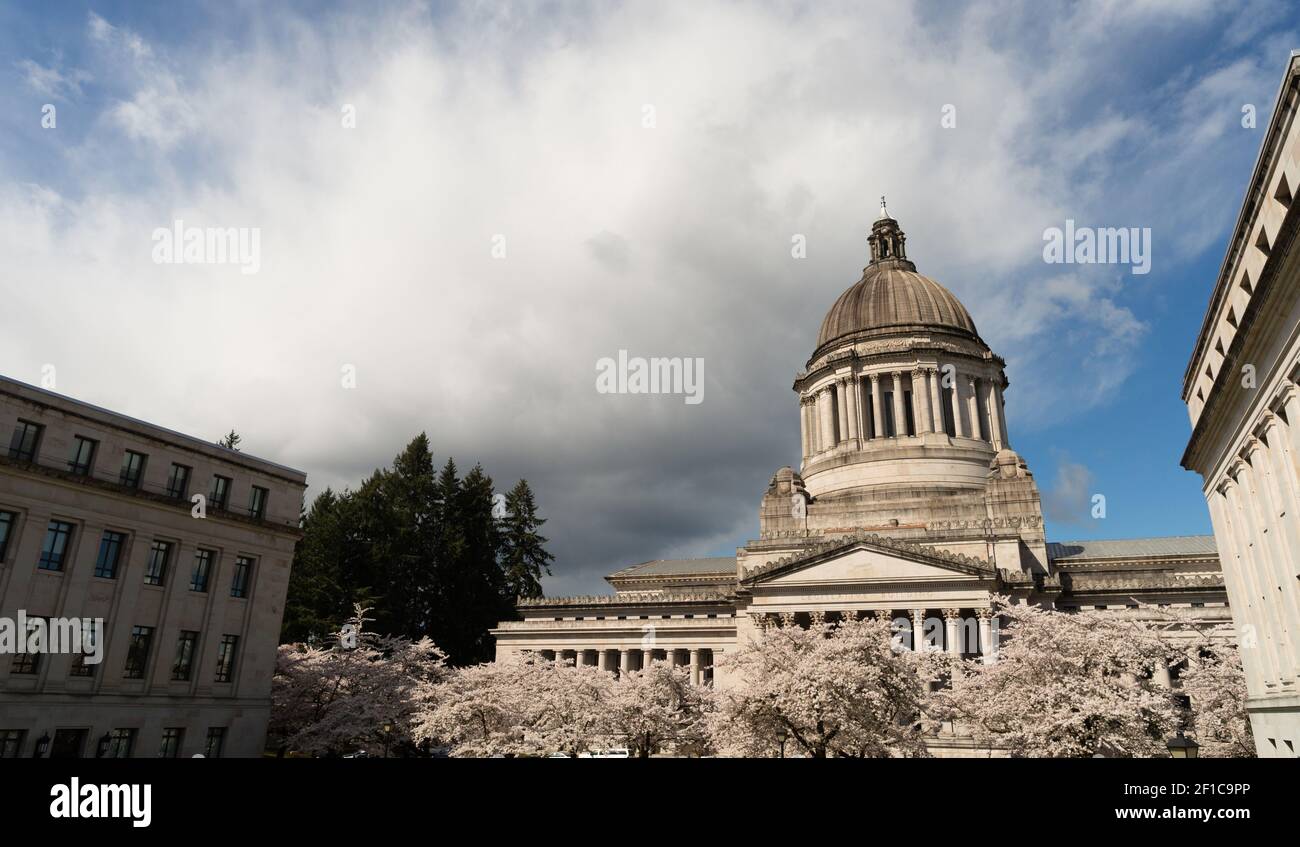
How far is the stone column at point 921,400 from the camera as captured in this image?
7050cm

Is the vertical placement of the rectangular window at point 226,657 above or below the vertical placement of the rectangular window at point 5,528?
below

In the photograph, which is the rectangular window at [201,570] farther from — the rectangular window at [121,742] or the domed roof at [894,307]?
the domed roof at [894,307]

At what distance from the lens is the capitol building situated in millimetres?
52156

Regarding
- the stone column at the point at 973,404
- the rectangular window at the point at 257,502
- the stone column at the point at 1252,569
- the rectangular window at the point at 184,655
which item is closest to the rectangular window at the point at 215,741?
the rectangular window at the point at 184,655

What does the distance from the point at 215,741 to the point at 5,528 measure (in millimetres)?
14126

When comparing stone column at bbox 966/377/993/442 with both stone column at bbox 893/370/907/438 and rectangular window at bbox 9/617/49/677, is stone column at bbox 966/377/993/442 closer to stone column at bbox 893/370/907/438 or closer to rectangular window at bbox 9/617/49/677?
stone column at bbox 893/370/907/438

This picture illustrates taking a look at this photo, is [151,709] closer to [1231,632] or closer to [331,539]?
[331,539]

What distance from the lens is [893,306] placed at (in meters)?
76.9

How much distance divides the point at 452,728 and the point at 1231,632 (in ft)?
143

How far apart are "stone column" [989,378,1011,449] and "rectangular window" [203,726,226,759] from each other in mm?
64899

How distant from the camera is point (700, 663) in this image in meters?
64.0

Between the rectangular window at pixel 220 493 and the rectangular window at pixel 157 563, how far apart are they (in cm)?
322

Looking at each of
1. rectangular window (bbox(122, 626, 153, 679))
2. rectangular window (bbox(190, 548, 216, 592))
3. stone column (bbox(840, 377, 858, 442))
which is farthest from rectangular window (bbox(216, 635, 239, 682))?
stone column (bbox(840, 377, 858, 442))
